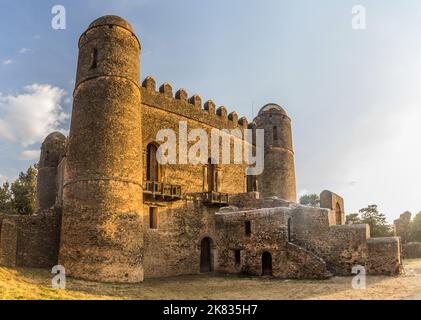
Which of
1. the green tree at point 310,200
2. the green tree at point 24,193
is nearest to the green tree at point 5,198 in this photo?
the green tree at point 24,193

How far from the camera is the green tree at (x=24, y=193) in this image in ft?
106

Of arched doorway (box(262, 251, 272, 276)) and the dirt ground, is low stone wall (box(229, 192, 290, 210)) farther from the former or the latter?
the dirt ground

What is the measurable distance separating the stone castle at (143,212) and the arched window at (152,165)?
0.06m

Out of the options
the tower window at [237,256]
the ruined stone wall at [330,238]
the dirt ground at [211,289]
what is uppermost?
the ruined stone wall at [330,238]

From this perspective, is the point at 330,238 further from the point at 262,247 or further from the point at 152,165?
the point at 152,165

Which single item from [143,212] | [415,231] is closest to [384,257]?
[143,212]

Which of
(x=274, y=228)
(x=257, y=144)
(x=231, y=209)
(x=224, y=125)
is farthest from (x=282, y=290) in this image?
(x=257, y=144)

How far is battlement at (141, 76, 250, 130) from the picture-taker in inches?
880

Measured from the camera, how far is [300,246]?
68.0ft

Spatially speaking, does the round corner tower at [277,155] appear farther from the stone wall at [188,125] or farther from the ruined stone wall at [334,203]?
the ruined stone wall at [334,203]

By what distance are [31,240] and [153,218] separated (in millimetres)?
6097

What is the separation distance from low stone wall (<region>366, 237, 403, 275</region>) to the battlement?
12.2m

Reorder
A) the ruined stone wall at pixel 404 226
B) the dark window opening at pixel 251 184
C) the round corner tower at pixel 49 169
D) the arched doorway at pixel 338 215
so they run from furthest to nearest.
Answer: the ruined stone wall at pixel 404 226, the dark window opening at pixel 251 184, the arched doorway at pixel 338 215, the round corner tower at pixel 49 169

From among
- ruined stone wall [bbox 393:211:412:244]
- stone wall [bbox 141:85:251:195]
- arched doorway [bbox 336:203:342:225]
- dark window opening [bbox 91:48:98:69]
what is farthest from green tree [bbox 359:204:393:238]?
dark window opening [bbox 91:48:98:69]
